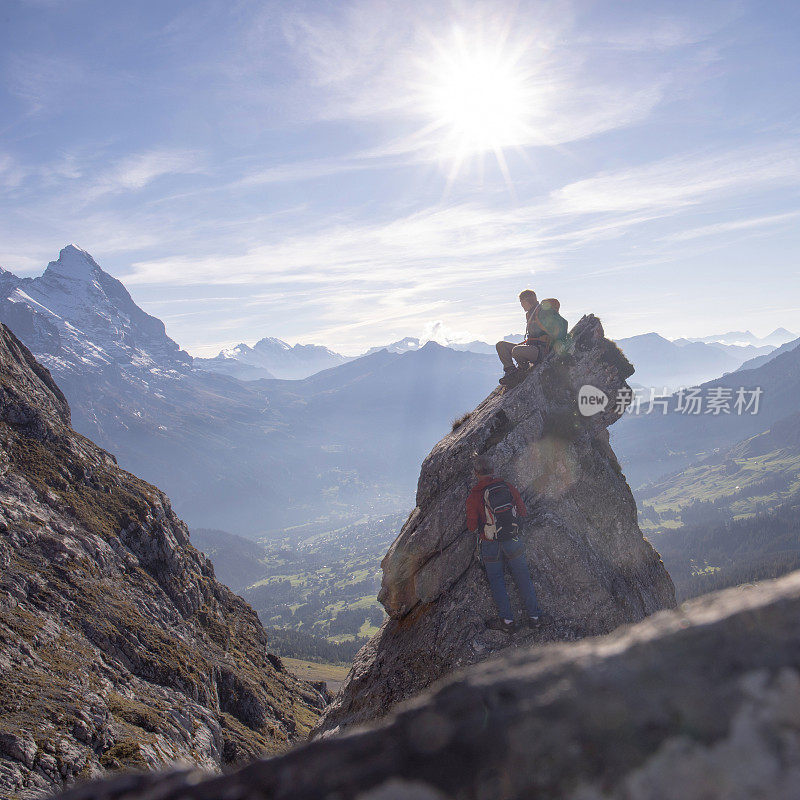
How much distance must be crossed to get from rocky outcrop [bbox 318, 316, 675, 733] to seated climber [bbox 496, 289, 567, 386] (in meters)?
0.83

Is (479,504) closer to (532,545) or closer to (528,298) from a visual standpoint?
(532,545)

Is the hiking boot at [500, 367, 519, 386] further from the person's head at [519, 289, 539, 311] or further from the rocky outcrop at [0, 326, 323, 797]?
the rocky outcrop at [0, 326, 323, 797]

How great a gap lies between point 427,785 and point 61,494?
52.3 meters

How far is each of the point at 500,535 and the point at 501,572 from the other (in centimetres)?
145

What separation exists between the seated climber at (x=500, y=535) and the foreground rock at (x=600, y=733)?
11.9m

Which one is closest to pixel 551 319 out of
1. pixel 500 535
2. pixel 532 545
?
pixel 532 545

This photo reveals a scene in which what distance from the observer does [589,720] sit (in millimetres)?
2945

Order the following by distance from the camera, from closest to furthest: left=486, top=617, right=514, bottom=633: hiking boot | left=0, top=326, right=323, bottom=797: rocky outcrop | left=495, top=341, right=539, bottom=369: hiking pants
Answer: left=486, top=617, right=514, bottom=633: hiking boot → left=0, top=326, right=323, bottom=797: rocky outcrop → left=495, top=341, right=539, bottom=369: hiking pants

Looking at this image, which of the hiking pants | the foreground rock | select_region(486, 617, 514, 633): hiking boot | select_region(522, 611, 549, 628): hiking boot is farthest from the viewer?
the hiking pants

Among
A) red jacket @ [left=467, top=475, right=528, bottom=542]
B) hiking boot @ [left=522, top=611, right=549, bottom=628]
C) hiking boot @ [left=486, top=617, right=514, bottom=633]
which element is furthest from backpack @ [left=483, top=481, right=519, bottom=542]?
hiking boot @ [left=522, top=611, right=549, bottom=628]

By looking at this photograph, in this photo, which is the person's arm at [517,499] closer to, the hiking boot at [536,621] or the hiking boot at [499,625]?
the hiking boot at [536,621]

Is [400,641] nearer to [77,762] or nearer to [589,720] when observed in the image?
[77,762]

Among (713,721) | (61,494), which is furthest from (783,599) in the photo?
(61,494)

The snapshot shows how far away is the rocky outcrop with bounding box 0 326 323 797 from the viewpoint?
893 inches
